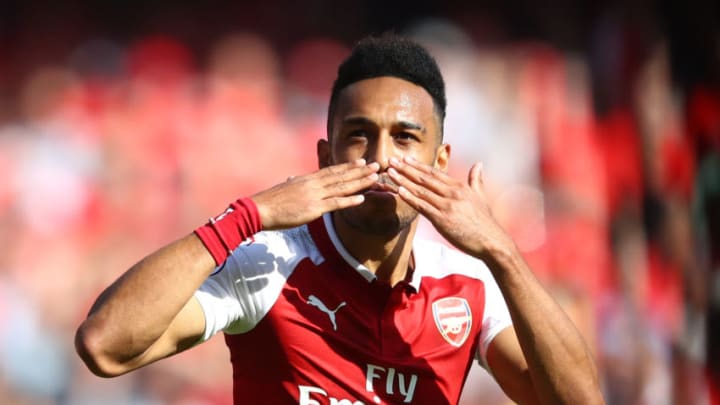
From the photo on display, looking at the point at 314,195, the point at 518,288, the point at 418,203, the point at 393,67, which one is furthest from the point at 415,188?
the point at 393,67

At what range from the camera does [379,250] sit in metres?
3.09

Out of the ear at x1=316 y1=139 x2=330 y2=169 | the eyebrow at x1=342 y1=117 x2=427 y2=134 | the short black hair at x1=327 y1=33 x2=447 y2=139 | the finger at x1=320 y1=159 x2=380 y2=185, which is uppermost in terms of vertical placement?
the short black hair at x1=327 y1=33 x2=447 y2=139

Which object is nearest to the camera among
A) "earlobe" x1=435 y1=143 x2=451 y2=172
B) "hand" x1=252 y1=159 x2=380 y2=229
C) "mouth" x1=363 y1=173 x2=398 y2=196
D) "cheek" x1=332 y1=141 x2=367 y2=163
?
"hand" x1=252 y1=159 x2=380 y2=229

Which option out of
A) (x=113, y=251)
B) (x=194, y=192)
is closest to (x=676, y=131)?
(x=194, y=192)

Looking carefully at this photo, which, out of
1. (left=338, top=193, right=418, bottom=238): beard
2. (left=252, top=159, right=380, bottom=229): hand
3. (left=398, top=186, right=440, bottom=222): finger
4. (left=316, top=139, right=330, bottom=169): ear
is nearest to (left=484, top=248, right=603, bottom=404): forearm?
(left=398, top=186, right=440, bottom=222): finger

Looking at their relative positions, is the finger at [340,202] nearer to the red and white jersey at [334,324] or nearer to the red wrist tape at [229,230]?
the red wrist tape at [229,230]

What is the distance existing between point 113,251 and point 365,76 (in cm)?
241

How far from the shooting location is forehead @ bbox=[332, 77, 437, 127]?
117 inches

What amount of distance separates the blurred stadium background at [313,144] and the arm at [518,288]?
102 inches

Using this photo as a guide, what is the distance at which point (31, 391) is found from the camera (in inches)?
194

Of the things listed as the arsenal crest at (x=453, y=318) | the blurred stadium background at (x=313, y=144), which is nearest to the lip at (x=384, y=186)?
the arsenal crest at (x=453, y=318)

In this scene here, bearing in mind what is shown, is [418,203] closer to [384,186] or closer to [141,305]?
[384,186]

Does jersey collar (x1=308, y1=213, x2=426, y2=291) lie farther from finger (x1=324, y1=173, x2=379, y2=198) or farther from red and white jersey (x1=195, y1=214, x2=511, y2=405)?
finger (x1=324, y1=173, x2=379, y2=198)

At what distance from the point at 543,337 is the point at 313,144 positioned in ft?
9.40
